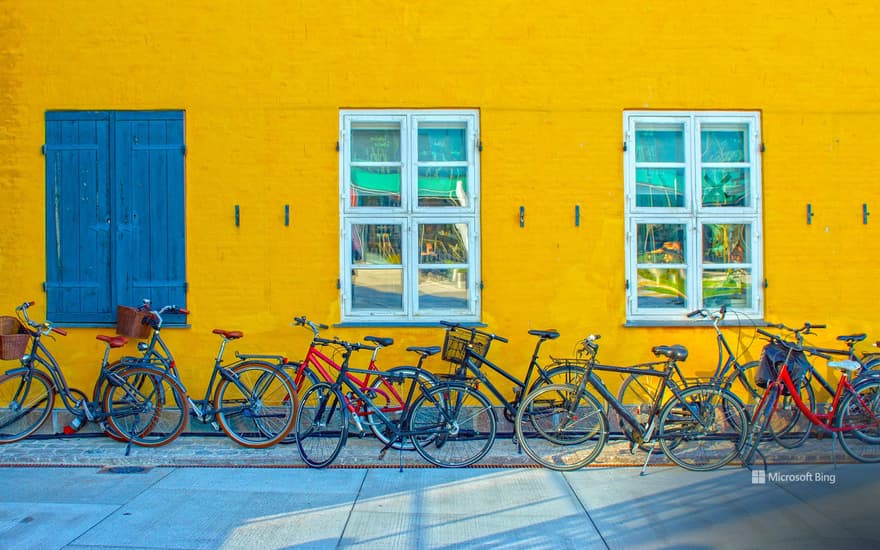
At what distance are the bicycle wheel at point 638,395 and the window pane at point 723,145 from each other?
2.24 m

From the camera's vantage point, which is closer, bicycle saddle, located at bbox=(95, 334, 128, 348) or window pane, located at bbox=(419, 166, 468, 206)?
bicycle saddle, located at bbox=(95, 334, 128, 348)

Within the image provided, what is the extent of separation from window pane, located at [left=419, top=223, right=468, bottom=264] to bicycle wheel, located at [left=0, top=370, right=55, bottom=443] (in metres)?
3.59

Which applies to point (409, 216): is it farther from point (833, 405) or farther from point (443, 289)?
point (833, 405)

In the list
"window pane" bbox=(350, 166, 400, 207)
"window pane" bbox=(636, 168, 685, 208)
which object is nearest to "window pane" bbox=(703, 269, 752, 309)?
"window pane" bbox=(636, 168, 685, 208)

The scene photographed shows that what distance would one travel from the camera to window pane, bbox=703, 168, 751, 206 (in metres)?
6.70

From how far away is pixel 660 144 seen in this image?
670cm

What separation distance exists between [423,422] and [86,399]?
3137mm

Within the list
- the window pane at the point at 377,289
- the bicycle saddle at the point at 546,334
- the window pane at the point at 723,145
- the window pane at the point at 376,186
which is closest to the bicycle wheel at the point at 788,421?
the bicycle saddle at the point at 546,334

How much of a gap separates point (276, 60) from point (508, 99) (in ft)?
7.30

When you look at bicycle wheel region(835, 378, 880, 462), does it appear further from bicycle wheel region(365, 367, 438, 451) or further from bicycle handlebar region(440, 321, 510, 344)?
bicycle wheel region(365, 367, 438, 451)

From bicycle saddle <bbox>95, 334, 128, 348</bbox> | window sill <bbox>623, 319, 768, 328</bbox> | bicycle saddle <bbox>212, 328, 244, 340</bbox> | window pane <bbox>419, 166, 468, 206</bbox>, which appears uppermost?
window pane <bbox>419, 166, 468, 206</bbox>

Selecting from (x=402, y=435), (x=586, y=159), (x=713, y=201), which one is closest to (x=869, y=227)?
(x=713, y=201)

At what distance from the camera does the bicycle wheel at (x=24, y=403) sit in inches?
245

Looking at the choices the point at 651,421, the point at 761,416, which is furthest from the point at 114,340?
the point at 761,416
